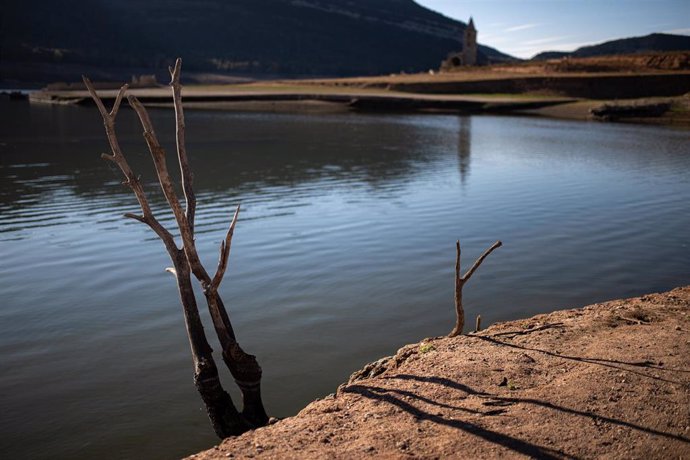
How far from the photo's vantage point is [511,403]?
4965mm

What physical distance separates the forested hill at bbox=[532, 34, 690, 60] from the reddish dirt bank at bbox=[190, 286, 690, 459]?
156m

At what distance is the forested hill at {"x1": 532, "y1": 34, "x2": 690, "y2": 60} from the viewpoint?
509 ft

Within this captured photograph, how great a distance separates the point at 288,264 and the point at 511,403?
6302mm

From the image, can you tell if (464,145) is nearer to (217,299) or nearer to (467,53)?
(217,299)

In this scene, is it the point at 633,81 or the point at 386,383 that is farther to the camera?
the point at 633,81

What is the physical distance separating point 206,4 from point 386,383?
17496cm

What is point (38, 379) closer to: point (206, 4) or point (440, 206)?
point (440, 206)

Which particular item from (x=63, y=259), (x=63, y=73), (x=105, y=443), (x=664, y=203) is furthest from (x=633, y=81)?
(x=63, y=73)

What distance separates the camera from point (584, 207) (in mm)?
16312

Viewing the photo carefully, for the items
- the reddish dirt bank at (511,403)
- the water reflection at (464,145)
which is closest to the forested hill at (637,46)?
the water reflection at (464,145)

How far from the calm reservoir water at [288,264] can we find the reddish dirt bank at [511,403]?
1194 millimetres

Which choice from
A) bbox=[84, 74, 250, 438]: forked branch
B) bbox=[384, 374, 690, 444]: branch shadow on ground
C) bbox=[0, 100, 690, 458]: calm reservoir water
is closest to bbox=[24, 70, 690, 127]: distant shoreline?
bbox=[0, 100, 690, 458]: calm reservoir water

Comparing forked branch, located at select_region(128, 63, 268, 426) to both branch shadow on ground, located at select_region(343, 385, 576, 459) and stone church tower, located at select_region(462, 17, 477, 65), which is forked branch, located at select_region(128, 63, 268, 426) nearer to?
branch shadow on ground, located at select_region(343, 385, 576, 459)

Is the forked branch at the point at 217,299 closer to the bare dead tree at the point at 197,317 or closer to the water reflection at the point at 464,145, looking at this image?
the bare dead tree at the point at 197,317
